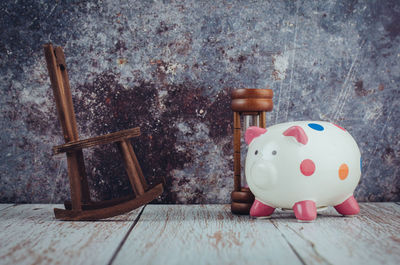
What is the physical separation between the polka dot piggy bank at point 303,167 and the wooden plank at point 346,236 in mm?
66

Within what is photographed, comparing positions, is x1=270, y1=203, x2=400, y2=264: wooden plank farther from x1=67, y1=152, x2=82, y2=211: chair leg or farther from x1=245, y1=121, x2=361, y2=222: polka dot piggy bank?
x1=67, y1=152, x2=82, y2=211: chair leg

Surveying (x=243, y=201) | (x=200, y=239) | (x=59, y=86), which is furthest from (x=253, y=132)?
(x=59, y=86)

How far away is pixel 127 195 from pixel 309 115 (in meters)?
0.79

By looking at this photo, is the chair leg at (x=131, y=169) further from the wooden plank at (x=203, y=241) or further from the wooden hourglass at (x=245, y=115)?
the wooden hourglass at (x=245, y=115)

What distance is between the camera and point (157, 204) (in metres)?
1.53

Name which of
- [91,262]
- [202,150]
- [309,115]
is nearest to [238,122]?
[202,150]

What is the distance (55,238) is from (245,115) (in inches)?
28.1

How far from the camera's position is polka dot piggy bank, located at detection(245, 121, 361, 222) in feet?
3.68

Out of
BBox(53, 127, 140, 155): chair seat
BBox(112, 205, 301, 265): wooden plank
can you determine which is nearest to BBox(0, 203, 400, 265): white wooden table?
BBox(112, 205, 301, 265): wooden plank

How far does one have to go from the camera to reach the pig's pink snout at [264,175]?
1.13 metres

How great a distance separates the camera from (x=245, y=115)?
1335 millimetres

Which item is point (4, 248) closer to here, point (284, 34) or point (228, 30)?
point (228, 30)

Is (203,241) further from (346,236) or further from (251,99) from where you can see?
(251,99)

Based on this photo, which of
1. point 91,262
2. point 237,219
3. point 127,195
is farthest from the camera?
point 127,195
